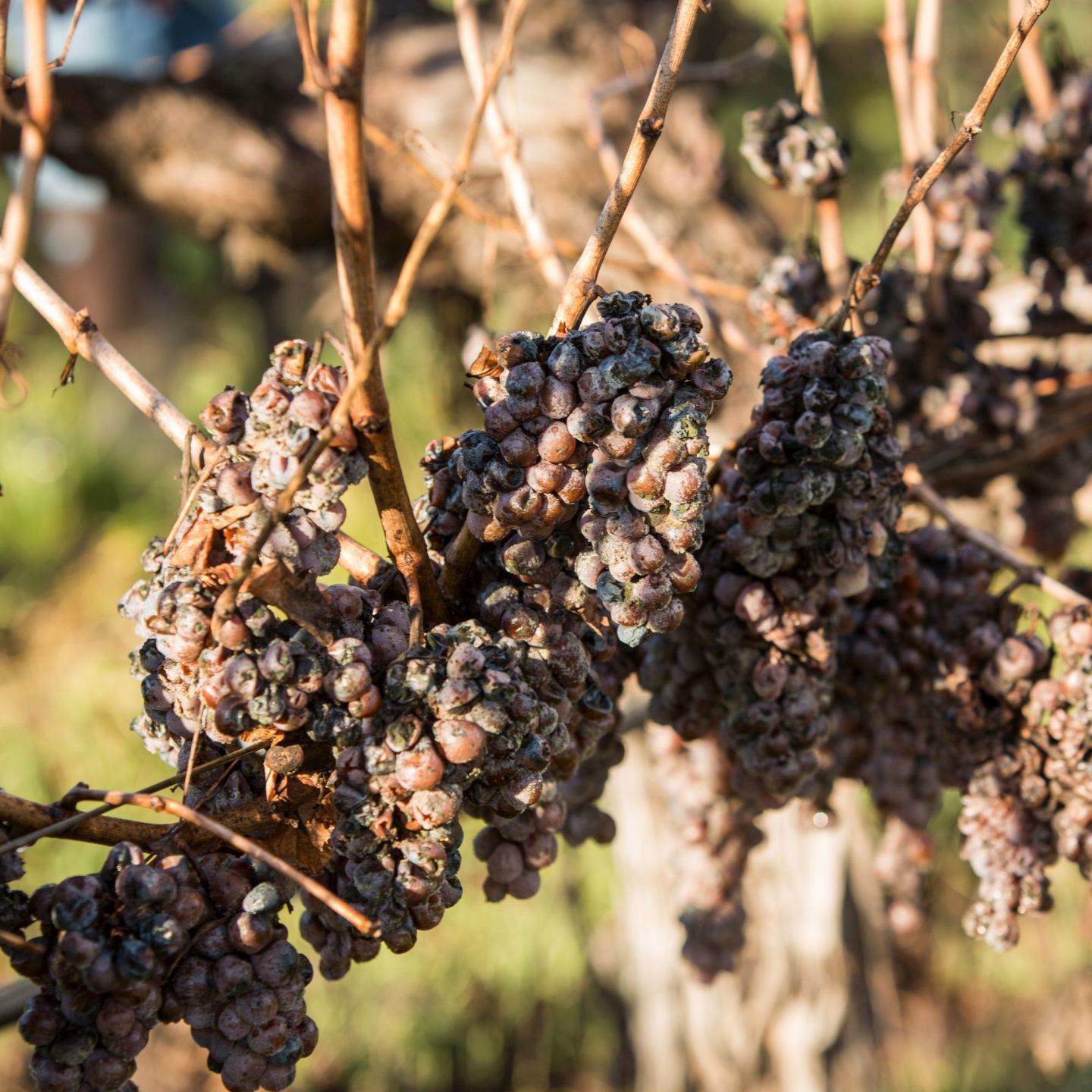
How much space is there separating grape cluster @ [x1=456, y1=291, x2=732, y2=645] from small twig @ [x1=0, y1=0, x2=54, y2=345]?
0.20 meters

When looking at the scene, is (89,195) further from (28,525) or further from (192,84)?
(28,525)

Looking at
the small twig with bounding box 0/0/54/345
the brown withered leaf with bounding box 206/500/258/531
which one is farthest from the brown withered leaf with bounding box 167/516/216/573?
the small twig with bounding box 0/0/54/345

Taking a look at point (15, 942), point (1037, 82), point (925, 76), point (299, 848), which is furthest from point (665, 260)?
point (15, 942)

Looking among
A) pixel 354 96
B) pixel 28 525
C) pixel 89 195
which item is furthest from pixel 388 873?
pixel 28 525

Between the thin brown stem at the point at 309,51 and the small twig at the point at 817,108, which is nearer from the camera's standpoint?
the thin brown stem at the point at 309,51

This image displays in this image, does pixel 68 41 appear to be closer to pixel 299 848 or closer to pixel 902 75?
pixel 299 848

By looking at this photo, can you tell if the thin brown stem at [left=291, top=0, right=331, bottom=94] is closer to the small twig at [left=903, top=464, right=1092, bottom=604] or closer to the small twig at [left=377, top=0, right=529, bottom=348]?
the small twig at [left=377, top=0, right=529, bottom=348]

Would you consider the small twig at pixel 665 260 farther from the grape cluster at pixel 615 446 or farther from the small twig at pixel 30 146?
the small twig at pixel 30 146

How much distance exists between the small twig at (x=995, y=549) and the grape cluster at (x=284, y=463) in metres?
0.42

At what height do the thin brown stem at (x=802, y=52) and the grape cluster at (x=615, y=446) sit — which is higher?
the thin brown stem at (x=802, y=52)

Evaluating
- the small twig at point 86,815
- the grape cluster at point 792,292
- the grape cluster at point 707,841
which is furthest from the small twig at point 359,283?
the grape cluster at point 792,292

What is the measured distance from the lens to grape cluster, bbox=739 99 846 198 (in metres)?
0.86

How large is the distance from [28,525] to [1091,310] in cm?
259

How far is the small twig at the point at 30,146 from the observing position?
35 cm
